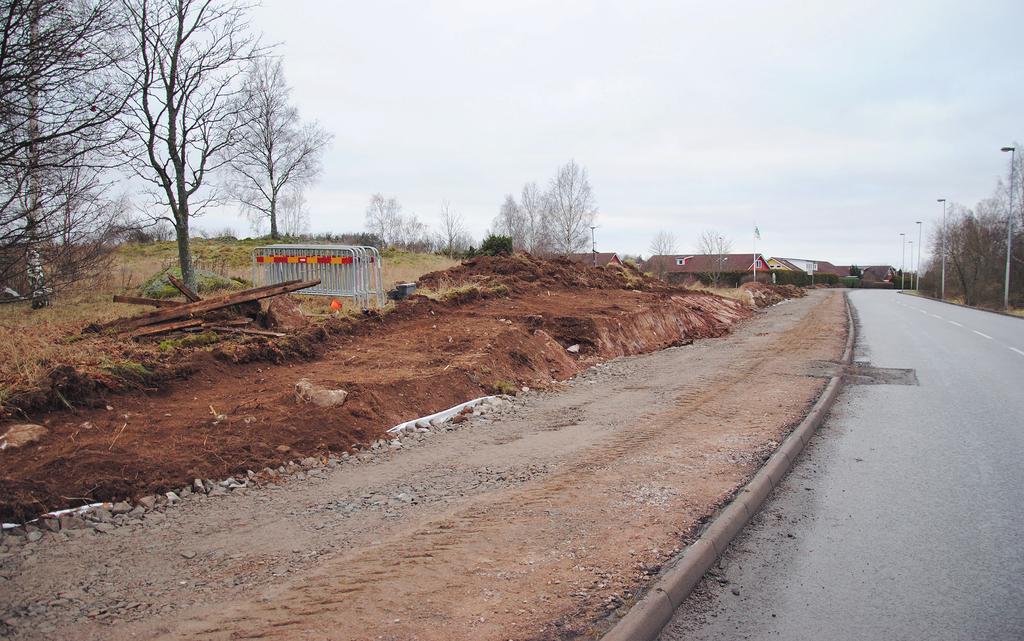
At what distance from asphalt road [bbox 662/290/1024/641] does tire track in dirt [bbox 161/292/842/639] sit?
54cm

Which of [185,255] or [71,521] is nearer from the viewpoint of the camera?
[71,521]

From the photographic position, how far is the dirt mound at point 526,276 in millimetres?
17969

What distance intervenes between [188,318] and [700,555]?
376 inches

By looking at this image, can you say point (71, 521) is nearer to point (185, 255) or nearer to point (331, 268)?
point (331, 268)

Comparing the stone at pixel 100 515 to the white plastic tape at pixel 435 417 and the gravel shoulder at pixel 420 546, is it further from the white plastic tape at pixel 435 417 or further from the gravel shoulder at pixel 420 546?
the white plastic tape at pixel 435 417

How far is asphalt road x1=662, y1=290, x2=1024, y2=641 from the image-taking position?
11.9ft

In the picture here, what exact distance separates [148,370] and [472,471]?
14.0 ft

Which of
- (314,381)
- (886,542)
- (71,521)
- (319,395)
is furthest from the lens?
(314,381)

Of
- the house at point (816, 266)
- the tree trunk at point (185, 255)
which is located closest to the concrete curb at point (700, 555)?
the tree trunk at point (185, 255)

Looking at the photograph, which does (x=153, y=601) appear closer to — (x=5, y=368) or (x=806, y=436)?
(x=5, y=368)

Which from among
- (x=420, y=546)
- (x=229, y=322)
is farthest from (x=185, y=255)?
(x=420, y=546)

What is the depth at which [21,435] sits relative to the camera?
5.72 metres

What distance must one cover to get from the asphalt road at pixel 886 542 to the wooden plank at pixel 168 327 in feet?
30.1

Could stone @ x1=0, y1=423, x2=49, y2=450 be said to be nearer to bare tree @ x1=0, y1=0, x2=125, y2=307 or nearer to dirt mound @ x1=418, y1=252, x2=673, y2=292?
bare tree @ x1=0, y1=0, x2=125, y2=307
